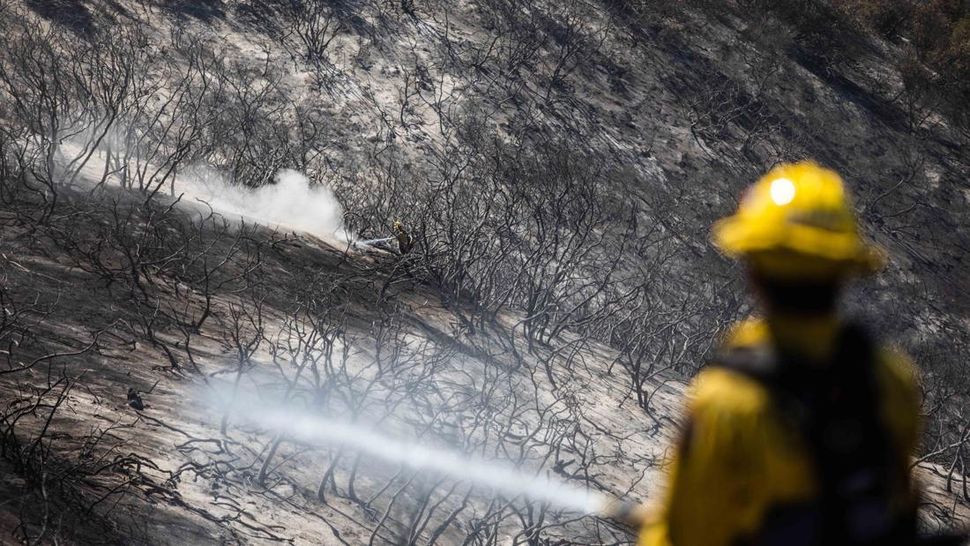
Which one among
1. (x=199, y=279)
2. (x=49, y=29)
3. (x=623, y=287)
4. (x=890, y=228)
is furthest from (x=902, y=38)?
(x=199, y=279)

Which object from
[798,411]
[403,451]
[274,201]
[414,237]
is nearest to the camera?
[798,411]

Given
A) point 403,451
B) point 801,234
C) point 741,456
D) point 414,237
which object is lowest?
point 741,456

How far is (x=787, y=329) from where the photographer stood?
1690 millimetres

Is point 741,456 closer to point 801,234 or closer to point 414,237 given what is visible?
point 801,234

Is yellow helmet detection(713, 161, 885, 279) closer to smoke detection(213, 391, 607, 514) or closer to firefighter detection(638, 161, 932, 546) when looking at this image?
firefighter detection(638, 161, 932, 546)

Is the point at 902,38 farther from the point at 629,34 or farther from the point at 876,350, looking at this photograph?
the point at 876,350

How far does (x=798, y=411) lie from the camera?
164 cm

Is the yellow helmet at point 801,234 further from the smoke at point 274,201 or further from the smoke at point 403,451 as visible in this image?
the smoke at point 274,201

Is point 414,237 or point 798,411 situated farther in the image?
point 414,237

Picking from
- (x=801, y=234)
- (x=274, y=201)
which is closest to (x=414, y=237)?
(x=274, y=201)

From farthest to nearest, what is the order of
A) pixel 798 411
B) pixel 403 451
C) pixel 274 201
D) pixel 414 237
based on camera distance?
pixel 274 201
pixel 414 237
pixel 403 451
pixel 798 411

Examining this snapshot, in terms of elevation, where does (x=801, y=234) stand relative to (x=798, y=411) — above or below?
above

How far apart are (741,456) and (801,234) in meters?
0.35

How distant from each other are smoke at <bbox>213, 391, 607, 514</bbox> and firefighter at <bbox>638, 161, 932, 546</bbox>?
505 cm
